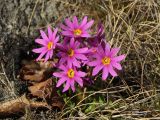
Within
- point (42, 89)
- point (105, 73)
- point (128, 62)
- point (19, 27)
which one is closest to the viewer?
point (105, 73)

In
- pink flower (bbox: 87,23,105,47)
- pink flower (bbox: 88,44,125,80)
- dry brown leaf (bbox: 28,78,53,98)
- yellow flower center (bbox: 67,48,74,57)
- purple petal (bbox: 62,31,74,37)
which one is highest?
purple petal (bbox: 62,31,74,37)

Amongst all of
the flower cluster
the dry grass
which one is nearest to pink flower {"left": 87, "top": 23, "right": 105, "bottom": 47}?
the flower cluster

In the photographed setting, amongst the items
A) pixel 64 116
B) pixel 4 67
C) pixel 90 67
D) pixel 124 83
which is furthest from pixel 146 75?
pixel 4 67

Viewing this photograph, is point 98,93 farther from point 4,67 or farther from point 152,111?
point 4,67

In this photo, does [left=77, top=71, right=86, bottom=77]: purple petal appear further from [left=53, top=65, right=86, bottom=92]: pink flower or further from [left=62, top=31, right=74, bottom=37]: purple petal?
[left=62, top=31, right=74, bottom=37]: purple petal

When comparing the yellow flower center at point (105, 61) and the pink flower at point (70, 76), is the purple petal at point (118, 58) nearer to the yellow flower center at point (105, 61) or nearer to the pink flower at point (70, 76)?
the yellow flower center at point (105, 61)

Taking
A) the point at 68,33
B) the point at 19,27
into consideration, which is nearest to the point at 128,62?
the point at 68,33

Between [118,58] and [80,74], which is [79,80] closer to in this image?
[80,74]
